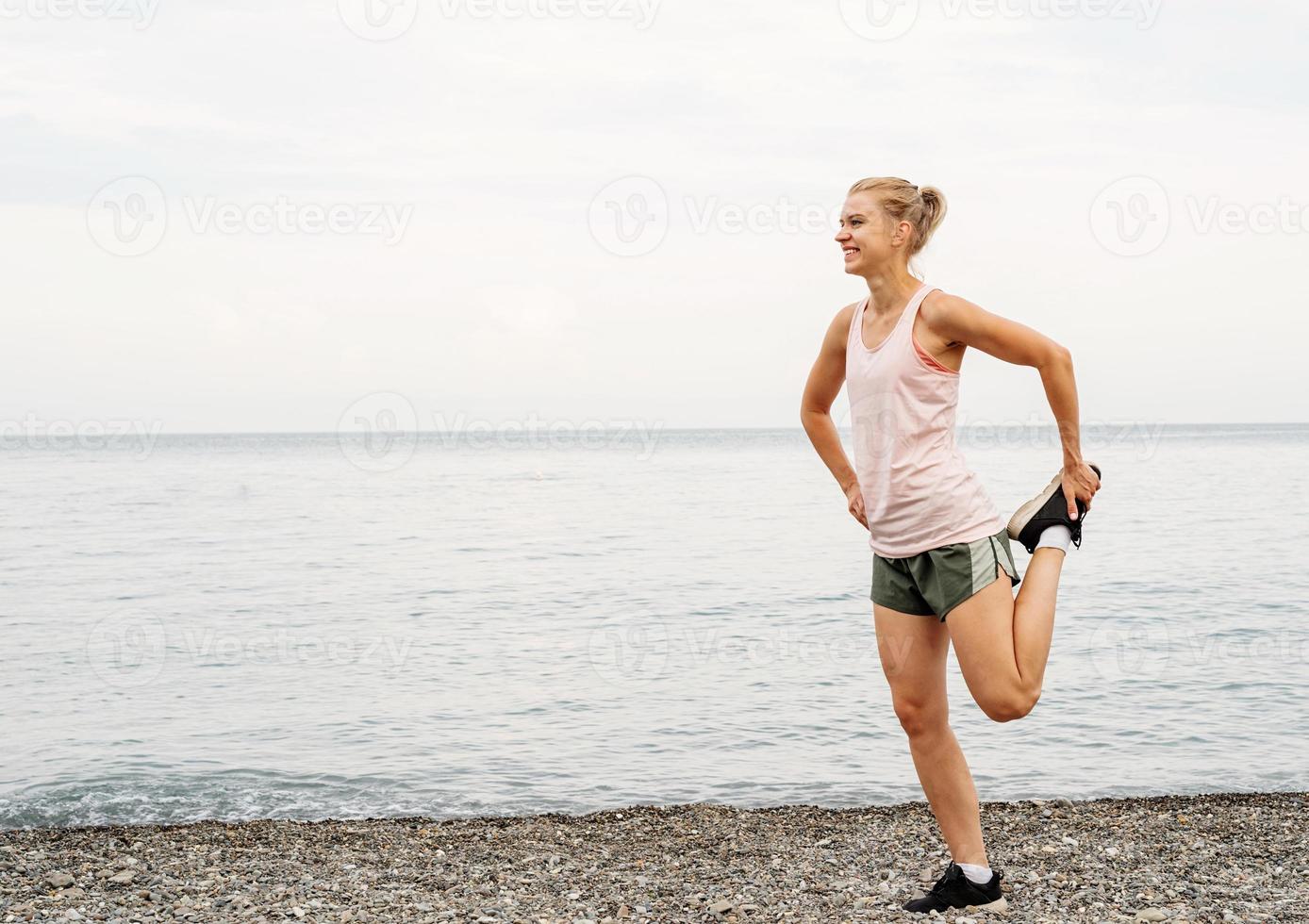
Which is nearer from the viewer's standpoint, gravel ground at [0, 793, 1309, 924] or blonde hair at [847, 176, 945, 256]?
blonde hair at [847, 176, 945, 256]

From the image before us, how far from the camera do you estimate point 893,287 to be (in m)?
3.98

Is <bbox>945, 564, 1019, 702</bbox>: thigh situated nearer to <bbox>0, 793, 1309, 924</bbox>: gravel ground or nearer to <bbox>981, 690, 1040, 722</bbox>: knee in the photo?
<bbox>981, 690, 1040, 722</bbox>: knee

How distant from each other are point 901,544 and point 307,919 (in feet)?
9.43

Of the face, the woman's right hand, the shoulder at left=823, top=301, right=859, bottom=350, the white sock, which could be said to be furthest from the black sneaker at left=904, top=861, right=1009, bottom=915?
the face

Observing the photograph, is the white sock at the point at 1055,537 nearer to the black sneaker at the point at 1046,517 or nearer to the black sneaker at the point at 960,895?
the black sneaker at the point at 1046,517

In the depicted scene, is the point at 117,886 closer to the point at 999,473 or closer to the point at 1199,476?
the point at 999,473

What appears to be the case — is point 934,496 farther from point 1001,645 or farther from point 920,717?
point 920,717

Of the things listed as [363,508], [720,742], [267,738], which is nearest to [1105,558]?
[720,742]

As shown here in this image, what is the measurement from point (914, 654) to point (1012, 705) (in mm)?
360

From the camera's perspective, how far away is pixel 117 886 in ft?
17.4

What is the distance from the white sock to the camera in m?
4.15

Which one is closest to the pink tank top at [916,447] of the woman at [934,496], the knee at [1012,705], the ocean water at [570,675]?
the woman at [934,496]

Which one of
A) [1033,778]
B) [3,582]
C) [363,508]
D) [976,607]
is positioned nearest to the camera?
[976,607]

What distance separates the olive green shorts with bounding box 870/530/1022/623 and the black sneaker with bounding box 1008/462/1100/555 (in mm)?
170
